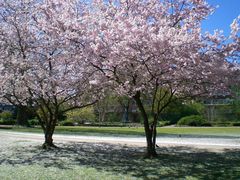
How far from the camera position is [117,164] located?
13172 millimetres

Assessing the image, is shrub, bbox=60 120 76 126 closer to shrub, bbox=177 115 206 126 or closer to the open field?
shrub, bbox=177 115 206 126

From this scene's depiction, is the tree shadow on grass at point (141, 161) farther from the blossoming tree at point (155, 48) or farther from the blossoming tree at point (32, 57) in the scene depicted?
the blossoming tree at point (32, 57)

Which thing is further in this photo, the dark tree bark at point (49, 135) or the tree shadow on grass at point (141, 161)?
the dark tree bark at point (49, 135)

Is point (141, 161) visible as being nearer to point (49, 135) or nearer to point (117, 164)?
point (117, 164)

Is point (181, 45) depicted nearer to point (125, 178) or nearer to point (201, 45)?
point (201, 45)

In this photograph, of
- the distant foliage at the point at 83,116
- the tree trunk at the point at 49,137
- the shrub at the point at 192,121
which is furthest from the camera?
the distant foliage at the point at 83,116

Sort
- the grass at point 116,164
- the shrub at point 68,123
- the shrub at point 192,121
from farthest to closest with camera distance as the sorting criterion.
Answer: the shrub at point 68,123, the shrub at point 192,121, the grass at point 116,164

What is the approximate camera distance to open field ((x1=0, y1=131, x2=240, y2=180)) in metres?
11.0

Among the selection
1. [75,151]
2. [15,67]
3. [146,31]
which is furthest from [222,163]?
[15,67]

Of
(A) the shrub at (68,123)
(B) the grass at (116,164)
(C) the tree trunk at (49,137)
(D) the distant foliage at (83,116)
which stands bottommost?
(B) the grass at (116,164)

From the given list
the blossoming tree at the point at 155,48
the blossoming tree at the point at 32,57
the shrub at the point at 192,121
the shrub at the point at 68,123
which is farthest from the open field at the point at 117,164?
the shrub at the point at 68,123

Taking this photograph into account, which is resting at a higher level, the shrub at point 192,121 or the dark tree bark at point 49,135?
the shrub at point 192,121

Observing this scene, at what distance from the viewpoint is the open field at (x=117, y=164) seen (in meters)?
11.0

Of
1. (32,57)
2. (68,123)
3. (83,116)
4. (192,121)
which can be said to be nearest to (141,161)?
(32,57)
